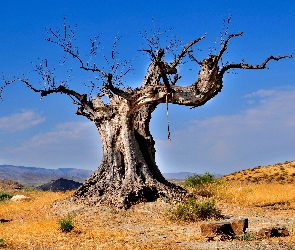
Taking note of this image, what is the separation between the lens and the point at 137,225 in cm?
1280

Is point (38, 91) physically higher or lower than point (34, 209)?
higher

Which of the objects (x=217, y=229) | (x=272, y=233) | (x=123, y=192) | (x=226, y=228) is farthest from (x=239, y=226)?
(x=123, y=192)

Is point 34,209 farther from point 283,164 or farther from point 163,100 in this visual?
point 283,164

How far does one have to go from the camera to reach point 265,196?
1931cm

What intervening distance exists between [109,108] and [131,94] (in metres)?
1.87

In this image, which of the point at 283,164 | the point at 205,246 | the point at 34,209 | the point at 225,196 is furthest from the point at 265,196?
the point at 283,164

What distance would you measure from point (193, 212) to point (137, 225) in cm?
159

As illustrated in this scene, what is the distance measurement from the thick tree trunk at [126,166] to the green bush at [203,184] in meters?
2.08

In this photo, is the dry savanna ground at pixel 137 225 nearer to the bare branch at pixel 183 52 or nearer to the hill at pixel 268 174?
the bare branch at pixel 183 52

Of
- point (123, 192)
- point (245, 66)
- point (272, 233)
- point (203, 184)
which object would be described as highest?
point (245, 66)

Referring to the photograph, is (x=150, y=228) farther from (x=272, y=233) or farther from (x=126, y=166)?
(x=126, y=166)

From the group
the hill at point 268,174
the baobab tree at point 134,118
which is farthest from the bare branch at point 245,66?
the hill at point 268,174

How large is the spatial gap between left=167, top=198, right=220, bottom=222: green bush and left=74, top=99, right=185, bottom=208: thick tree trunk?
9.64ft

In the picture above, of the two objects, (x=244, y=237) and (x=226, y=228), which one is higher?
(x=226, y=228)
